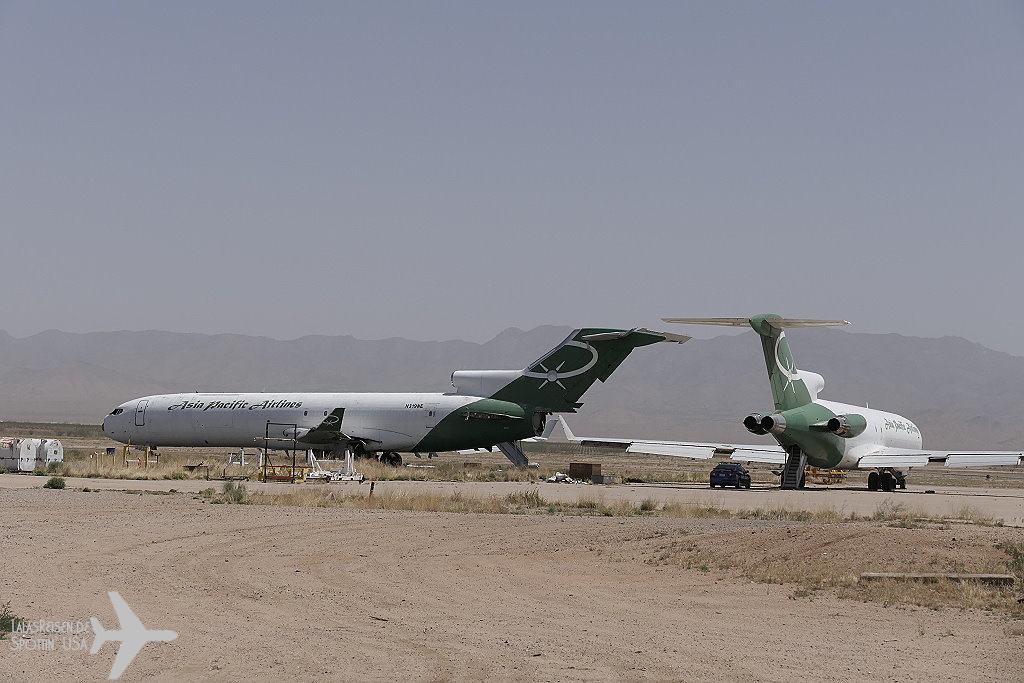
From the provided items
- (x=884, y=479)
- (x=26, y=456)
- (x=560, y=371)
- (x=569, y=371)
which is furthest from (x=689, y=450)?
(x=26, y=456)

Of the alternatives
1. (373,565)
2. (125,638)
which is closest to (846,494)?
(373,565)

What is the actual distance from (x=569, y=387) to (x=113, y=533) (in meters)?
26.8

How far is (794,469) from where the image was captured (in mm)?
42750

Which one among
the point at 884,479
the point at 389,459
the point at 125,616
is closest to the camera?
the point at 125,616

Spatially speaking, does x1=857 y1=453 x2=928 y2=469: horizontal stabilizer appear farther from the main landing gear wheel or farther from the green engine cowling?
the main landing gear wheel

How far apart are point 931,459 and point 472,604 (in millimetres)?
33632

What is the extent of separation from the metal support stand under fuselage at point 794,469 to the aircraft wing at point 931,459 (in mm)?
2859

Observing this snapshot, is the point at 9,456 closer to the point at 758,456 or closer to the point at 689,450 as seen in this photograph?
the point at 689,450

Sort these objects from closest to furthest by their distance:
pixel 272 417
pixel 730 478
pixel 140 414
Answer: pixel 730 478 < pixel 272 417 < pixel 140 414

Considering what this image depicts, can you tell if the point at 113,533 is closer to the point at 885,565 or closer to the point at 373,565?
the point at 373,565

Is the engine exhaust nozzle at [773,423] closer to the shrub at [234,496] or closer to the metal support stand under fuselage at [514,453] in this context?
the metal support stand under fuselage at [514,453]

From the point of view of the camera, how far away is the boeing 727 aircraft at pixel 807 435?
40.5 metres

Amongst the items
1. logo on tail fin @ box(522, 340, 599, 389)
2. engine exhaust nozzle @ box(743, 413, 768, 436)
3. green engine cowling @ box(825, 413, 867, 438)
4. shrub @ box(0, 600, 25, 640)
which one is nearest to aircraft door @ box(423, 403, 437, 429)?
logo on tail fin @ box(522, 340, 599, 389)

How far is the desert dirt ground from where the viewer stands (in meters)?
10.8
